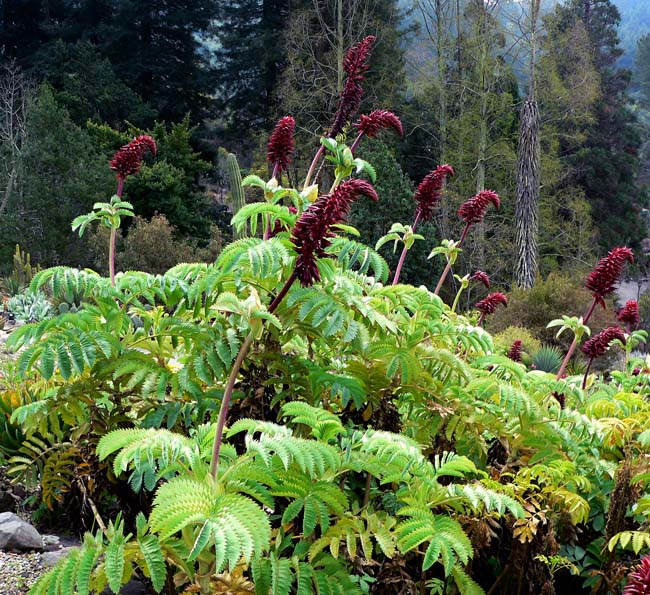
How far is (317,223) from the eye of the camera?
5.71 ft

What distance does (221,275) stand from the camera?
2037 millimetres

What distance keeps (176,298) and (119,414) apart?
51cm

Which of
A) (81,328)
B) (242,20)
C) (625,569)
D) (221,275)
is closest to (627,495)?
(625,569)

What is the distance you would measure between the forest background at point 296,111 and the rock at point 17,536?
40.7 feet

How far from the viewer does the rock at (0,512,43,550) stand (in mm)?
2832

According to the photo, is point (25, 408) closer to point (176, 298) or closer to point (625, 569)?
point (176, 298)

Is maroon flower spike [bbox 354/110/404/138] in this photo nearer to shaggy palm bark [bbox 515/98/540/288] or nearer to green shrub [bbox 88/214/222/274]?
green shrub [bbox 88/214/222/274]

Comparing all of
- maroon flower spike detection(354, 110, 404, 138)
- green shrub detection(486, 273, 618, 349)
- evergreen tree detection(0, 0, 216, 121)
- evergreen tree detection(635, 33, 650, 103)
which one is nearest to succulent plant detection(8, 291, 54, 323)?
green shrub detection(486, 273, 618, 349)

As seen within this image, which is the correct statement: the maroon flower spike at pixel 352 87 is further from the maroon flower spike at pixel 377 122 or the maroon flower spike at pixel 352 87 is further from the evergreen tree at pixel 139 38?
the evergreen tree at pixel 139 38

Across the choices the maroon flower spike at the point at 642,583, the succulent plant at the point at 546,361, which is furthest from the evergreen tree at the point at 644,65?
the maroon flower spike at the point at 642,583

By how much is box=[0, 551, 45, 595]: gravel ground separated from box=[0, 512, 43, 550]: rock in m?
0.04

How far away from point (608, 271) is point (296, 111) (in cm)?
1919

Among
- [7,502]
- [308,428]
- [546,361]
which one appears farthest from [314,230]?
[546,361]

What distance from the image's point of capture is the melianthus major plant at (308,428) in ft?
5.52
